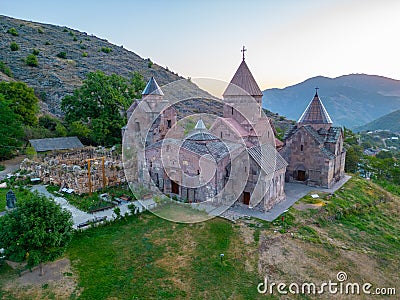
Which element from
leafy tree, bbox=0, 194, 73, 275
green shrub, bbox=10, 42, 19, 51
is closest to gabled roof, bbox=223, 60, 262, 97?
leafy tree, bbox=0, 194, 73, 275

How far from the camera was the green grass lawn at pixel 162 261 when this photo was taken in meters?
10.3

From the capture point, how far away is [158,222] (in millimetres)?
15602

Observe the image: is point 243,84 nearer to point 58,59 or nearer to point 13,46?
Result: point 58,59

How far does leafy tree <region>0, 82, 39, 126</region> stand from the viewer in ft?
102

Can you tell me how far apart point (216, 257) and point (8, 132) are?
2570 cm

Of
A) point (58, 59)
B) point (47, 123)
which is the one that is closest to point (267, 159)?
point (47, 123)

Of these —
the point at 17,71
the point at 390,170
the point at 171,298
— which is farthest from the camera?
the point at 17,71

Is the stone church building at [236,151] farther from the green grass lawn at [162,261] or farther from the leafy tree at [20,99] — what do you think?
the leafy tree at [20,99]

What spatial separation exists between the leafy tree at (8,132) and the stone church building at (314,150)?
1038 inches

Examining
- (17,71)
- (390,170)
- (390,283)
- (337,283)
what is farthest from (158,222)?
(17,71)

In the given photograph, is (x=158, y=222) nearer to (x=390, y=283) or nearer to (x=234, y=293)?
(x=234, y=293)

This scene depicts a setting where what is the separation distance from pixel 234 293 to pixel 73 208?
1157 cm

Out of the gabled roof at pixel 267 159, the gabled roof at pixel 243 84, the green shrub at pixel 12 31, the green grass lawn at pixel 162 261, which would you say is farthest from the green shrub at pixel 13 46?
the gabled roof at pixel 267 159

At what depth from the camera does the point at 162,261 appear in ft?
39.6
